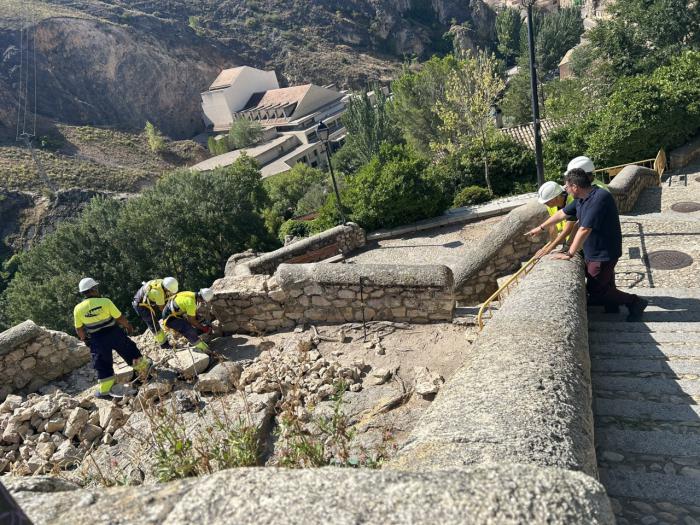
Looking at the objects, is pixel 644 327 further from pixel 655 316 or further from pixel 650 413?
pixel 650 413

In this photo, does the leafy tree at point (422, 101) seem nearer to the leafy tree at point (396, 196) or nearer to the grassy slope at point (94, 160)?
the leafy tree at point (396, 196)

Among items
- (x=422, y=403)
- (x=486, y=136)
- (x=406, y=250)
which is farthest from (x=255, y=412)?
(x=486, y=136)

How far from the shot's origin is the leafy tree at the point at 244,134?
5225cm

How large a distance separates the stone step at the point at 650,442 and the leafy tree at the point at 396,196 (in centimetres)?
1092

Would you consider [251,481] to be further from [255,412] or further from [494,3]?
[494,3]

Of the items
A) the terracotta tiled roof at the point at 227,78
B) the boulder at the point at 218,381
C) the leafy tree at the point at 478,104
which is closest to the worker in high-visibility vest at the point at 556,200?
the boulder at the point at 218,381

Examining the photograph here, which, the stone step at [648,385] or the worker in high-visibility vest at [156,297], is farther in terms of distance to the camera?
the worker in high-visibility vest at [156,297]

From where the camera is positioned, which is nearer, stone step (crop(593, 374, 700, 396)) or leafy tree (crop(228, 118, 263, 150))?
stone step (crop(593, 374, 700, 396))

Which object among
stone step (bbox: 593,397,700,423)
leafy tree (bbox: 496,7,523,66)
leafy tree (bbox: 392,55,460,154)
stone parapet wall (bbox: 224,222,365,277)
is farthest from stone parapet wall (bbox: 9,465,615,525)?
leafy tree (bbox: 496,7,523,66)

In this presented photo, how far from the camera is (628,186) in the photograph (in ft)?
32.7

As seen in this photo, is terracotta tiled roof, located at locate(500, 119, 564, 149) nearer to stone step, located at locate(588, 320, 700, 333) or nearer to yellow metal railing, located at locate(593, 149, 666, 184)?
yellow metal railing, located at locate(593, 149, 666, 184)

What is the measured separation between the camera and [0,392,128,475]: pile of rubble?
453cm

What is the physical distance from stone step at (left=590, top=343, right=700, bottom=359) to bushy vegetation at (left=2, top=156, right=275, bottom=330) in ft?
54.1

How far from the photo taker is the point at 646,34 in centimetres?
2042
